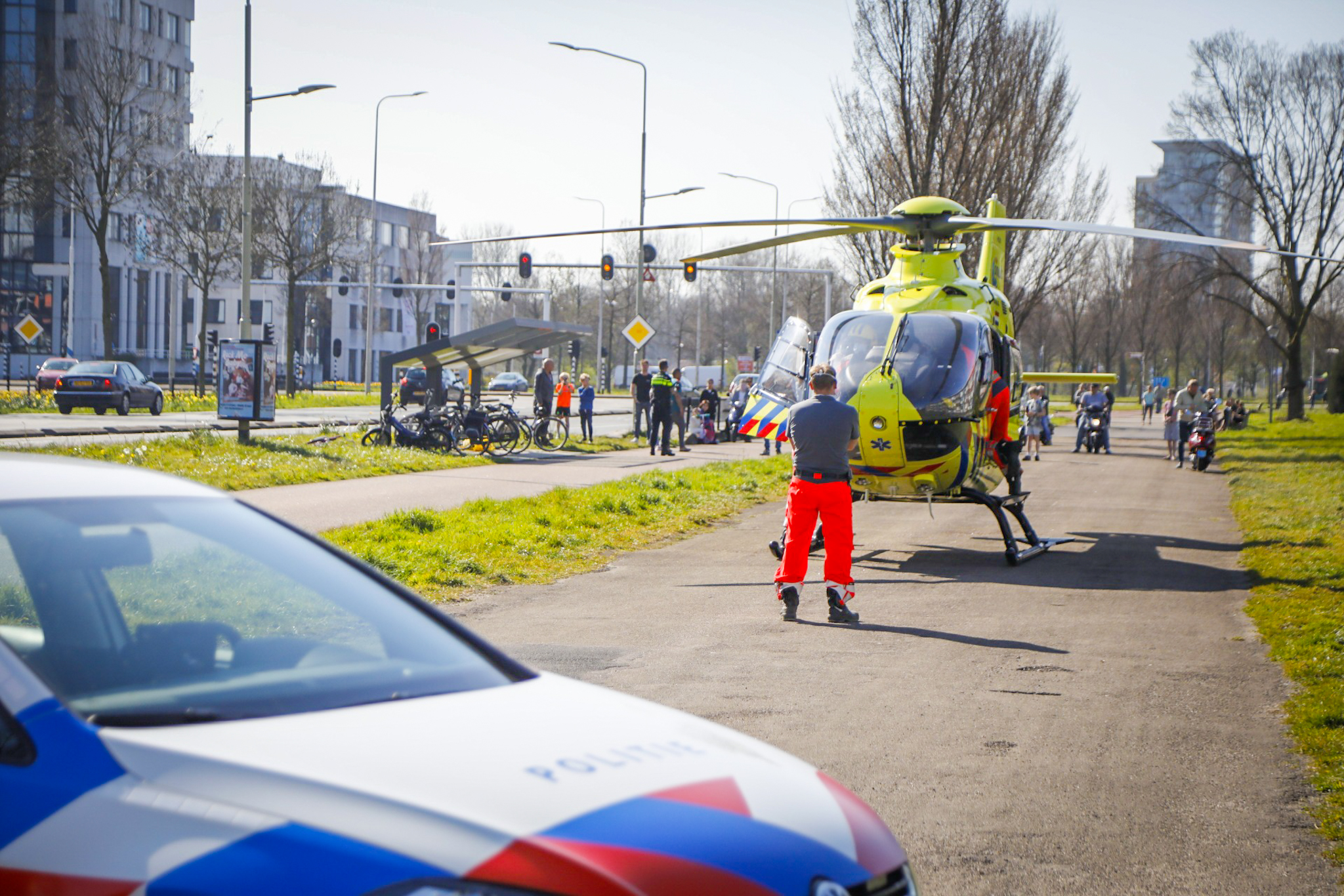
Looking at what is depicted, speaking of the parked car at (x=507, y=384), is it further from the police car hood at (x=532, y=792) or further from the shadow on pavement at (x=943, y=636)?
the police car hood at (x=532, y=792)

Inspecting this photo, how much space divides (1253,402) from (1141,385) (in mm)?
15779

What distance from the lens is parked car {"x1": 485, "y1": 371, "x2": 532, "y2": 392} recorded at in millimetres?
78188

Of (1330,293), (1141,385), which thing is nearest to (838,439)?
(1330,293)

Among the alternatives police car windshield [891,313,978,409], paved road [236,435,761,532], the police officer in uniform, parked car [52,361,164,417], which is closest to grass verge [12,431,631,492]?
paved road [236,435,761,532]

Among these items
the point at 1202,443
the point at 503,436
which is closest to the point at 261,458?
the point at 503,436

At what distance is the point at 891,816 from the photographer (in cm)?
498

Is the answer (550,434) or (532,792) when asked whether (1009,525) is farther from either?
(550,434)

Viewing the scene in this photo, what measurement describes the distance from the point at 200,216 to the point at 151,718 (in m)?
45.7

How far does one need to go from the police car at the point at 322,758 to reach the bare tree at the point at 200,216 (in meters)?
43.1

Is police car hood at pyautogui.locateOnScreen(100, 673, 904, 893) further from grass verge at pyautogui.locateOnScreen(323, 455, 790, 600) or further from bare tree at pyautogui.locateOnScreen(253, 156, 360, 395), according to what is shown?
bare tree at pyautogui.locateOnScreen(253, 156, 360, 395)

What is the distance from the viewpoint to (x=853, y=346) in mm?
13383

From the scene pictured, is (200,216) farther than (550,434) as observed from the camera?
Yes

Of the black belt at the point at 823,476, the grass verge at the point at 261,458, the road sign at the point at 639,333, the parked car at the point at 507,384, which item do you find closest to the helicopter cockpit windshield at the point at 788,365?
the black belt at the point at 823,476

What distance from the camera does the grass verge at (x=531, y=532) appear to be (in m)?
11.0
